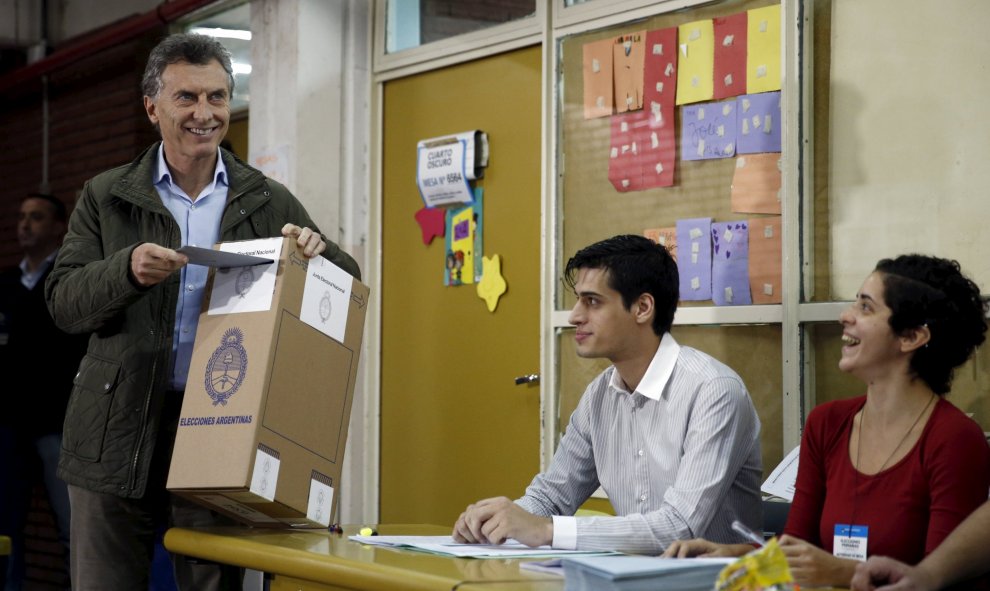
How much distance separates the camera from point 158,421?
9.07ft

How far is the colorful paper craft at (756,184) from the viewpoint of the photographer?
3.90m

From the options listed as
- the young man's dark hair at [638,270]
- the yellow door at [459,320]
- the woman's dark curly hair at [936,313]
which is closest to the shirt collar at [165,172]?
the young man's dark hair at [638,270]

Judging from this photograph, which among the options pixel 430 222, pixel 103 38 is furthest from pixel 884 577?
pixel 103 38

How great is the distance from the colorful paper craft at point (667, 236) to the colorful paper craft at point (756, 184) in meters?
0.26

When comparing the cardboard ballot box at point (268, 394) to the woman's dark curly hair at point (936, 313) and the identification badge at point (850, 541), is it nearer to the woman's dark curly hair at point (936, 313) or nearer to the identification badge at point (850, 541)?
the identification badge at point (850, 541)

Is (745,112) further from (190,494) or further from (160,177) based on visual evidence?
(190,494)

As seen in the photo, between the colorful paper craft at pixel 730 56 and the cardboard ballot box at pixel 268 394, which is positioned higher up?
the colorful paper craft at pixel 730 56

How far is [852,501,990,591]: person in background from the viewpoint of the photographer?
6.70 ft

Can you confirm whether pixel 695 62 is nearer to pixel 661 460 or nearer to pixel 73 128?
pixel 661 460

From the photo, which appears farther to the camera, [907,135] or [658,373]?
[907,135]

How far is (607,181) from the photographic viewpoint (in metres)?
4.45

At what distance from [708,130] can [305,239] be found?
1.88 meters

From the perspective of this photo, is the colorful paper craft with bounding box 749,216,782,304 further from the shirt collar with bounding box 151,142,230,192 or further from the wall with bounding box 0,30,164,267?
the wall with bounding box 0,30,164,267

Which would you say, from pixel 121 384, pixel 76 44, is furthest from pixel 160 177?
pixel 76 44
